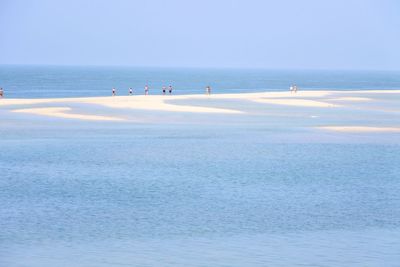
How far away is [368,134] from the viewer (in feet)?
163

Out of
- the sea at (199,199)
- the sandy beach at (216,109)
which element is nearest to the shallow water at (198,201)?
the sea at (199,199)

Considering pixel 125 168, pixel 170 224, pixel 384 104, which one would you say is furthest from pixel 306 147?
pixel 384 104

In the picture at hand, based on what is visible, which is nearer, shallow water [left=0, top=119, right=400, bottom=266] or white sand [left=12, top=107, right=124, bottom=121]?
shallow water [left=0, top=119, right=400, bottom=266]

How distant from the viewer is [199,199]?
28.3 metres

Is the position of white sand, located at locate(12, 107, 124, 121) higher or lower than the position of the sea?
lower

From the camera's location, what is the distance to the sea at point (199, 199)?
21.0m

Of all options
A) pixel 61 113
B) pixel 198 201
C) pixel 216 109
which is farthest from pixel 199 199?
pixel 216 109

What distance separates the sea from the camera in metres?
21.0

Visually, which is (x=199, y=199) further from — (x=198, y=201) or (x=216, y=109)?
(x=216, y=109)

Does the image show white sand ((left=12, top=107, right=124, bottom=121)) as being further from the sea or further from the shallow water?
the shallow water

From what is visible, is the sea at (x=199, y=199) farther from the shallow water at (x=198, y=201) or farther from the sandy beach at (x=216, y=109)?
the sandy beach at (x=216, y=109)

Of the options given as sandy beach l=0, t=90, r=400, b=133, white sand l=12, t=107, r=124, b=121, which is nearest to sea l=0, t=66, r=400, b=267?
sandy beach l=0, t=90, r=400, b=133

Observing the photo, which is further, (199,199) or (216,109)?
(216,109)

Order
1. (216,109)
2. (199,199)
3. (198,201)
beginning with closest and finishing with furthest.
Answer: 1. (198,201)
2. (199,199)
3. (216,109)
